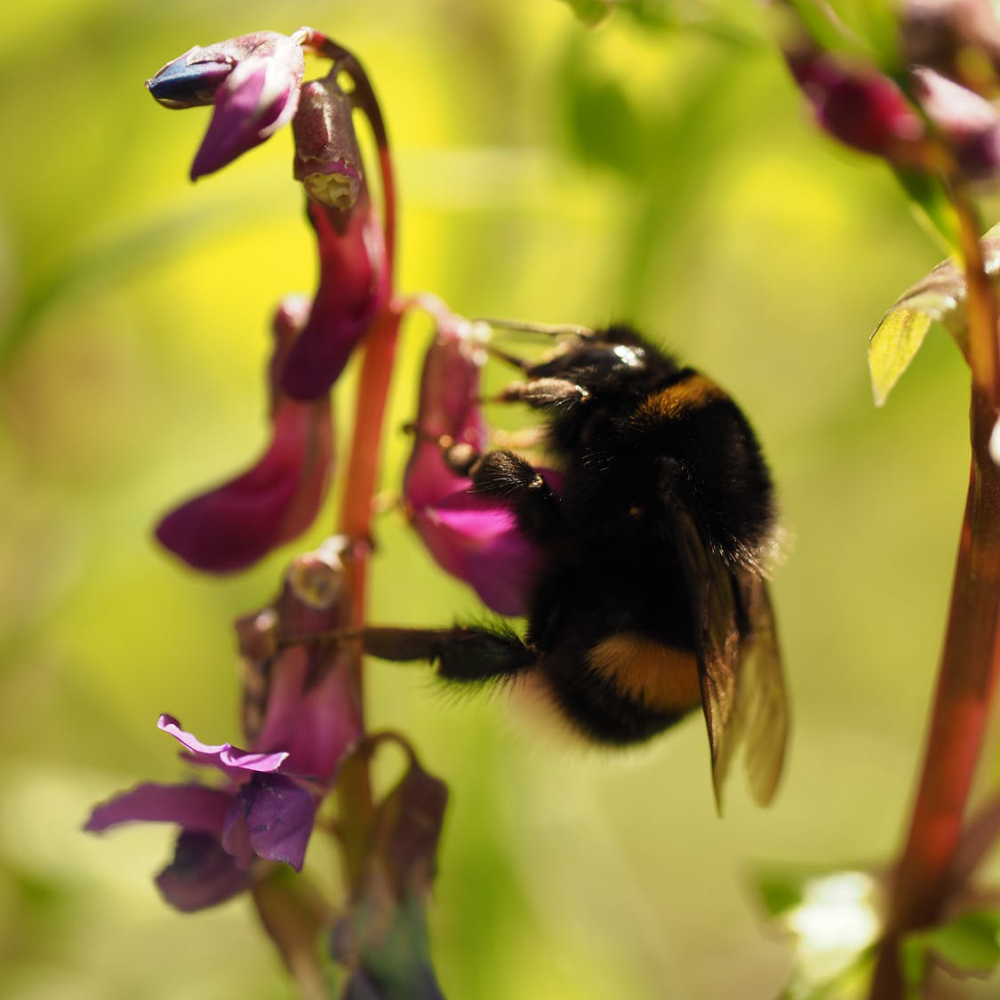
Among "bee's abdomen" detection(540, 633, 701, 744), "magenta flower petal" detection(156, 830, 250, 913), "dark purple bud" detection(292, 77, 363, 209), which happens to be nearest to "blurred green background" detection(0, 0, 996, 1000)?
"bee's abdomen" detection(540, 633, 701, 744)

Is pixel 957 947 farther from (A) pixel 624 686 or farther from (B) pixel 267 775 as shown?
(B) pixel 267 775

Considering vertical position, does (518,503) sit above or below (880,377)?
below

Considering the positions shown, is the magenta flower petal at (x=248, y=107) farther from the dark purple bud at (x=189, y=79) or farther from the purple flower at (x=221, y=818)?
the purple flower at (x=221, y=818)

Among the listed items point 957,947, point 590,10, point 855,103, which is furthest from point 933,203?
point 957,947

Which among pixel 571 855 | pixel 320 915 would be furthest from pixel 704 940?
pixel 320 915

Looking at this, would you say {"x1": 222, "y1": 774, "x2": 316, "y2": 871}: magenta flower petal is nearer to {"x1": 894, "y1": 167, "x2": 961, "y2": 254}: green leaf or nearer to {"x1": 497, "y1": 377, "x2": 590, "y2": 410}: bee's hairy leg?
{"x1": 497, "y1": 377, "x2": 590, "y2": 410}: bee's hairy leg

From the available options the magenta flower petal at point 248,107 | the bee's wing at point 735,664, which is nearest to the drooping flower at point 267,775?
the bee's wing at point 735,664

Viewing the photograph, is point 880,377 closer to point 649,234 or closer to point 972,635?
point 972,635
